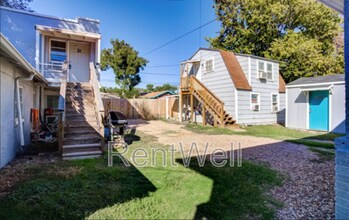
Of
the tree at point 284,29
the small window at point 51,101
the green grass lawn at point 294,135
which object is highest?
the tree at point 284,29

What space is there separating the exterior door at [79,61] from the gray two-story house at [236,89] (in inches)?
268

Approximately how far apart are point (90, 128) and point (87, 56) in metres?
6.23

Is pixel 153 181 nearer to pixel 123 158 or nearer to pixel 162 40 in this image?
pixel 123 158

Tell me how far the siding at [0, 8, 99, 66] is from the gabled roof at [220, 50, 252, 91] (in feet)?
32.4

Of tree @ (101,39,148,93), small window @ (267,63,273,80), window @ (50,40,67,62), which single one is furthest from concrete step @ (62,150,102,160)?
tree @ (101,39,148,93)

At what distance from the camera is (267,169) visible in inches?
184

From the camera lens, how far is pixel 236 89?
41.4 feet

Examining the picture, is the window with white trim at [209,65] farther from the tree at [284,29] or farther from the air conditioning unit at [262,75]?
the tree at [284,29]

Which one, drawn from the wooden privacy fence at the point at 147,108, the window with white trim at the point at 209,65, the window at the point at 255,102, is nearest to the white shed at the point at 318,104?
the window at the point at 255,102

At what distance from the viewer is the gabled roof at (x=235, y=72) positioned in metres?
12.8

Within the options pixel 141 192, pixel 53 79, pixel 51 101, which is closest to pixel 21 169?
pixel 141 192

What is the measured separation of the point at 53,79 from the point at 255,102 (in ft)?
39.0

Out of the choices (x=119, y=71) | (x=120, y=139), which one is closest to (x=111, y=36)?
(x=119, y=71)

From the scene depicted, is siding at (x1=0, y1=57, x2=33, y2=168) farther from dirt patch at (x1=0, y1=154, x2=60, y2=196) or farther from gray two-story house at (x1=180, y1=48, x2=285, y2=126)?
gray two-story house at (x1=180, y1=48, x2=285, y2=126)
